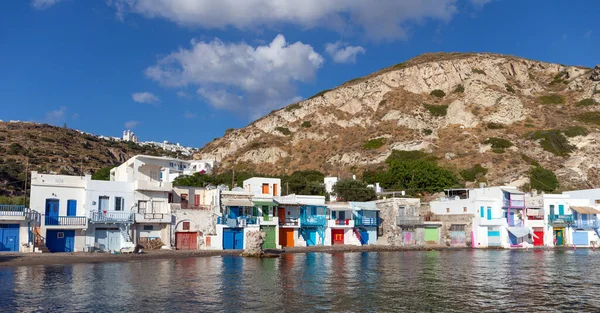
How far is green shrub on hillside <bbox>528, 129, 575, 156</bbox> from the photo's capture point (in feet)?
315

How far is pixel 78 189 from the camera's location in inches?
1785

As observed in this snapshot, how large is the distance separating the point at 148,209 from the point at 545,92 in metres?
107

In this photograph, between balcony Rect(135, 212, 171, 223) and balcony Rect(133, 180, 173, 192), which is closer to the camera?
balcony Rect(135, 212, 171, 223)

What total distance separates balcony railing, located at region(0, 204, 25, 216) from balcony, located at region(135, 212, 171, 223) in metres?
9.21

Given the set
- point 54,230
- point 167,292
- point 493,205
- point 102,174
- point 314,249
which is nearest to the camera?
point 167,292

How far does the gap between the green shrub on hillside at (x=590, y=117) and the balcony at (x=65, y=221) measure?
323 ft

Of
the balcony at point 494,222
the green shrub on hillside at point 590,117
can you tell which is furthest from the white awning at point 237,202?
the green shrub on hillside at point 590,117

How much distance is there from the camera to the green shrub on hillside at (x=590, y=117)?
106250 mm

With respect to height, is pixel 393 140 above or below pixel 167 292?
above

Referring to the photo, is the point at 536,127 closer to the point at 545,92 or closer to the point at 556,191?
the point at 545,92

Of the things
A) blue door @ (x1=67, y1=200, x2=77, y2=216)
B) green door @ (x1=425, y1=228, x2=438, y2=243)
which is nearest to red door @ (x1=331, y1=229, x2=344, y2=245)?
green door @ (x1=425, y1=228, x2=438, y2=243)

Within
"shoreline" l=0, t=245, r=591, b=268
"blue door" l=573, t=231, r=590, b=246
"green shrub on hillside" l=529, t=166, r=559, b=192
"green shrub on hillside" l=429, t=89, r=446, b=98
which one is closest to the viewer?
"shoreline" l=0, t=245, r=591, b=268

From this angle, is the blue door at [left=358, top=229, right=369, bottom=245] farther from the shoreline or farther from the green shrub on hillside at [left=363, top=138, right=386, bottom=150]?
the green shrub on hillside at [left=363, top=138, right=386, bottom=150]

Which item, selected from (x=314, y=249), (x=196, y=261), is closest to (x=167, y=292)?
(x=196, y=261)
